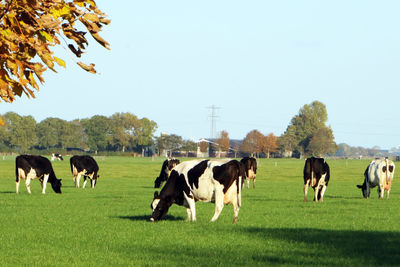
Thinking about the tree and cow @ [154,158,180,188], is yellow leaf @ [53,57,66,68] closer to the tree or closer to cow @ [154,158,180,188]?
the tree

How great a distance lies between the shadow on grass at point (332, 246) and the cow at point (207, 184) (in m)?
1.21

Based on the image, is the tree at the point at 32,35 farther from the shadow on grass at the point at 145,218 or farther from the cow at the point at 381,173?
the cow at the point at 381,173

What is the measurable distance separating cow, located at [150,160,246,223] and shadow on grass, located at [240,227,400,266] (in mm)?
1213

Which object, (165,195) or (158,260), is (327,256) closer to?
(158,260)

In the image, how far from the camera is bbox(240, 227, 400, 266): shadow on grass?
1155 cm

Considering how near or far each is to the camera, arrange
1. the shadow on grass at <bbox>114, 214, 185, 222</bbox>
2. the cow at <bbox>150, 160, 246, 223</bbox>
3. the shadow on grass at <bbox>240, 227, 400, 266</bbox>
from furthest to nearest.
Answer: the shadow on grass at <bbox>114, 214, 185, 222</bbox> < the cow at <bbox>150, 160, 246, 223</bbox> < the shadow on grass at <bbox>240, 227, 400, 266</bbox>

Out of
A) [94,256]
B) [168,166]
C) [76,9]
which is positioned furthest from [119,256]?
[168,166]

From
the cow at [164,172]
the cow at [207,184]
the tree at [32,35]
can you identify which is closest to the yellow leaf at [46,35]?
the tree at [32,35]

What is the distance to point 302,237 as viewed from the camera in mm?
14641

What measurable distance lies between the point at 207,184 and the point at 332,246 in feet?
15.3

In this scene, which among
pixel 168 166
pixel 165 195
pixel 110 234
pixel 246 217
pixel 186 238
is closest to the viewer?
pixel 186 238

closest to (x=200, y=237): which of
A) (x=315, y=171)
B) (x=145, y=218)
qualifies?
(x=145, y=218)

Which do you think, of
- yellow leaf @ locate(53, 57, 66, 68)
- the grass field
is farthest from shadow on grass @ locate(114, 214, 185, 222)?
yellow leaf @ locate(53, 57, 66, 68)

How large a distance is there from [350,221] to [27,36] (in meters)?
14.6
